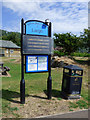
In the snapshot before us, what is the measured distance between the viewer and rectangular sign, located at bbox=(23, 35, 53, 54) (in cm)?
519

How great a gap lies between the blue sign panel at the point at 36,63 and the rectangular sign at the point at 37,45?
293 millimetres

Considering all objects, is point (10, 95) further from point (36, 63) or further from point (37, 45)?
point (37, 45)

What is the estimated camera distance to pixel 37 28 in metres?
5.46

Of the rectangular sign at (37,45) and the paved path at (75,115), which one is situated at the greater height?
the rectangular sign at (37,45)

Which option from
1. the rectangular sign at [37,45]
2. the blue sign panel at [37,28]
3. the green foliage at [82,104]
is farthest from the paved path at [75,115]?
the blue sign panel at [37,28]

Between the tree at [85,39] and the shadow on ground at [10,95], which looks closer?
the shadow on ground at [10,95]

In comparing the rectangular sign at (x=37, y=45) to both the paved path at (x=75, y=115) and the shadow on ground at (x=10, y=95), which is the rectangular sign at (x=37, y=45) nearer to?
the shadow on ground at (x=10, y=95)

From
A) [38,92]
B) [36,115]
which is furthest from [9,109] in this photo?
[38,92]

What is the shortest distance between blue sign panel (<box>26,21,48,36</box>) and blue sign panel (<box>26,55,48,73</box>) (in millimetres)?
1048

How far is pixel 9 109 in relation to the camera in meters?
4.52

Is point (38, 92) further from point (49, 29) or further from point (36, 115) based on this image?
point (49, 29)

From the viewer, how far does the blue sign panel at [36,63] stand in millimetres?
5523

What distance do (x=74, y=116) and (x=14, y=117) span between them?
198 centimetres

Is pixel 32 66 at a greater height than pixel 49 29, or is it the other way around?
pixel 49 29
